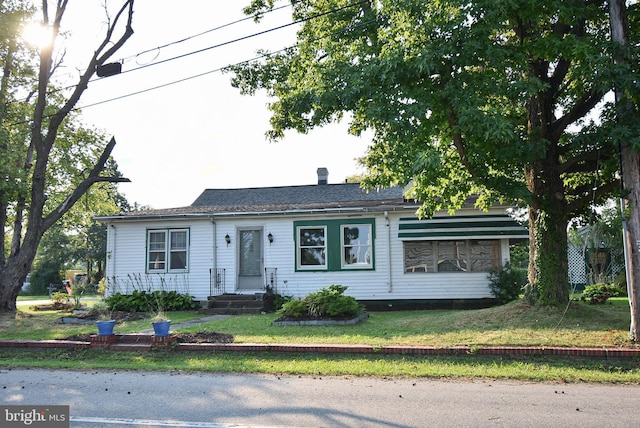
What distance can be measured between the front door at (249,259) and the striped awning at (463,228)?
502 centimetres

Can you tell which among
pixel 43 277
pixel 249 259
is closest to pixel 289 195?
pixel 249 259

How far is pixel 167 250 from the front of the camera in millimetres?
17469

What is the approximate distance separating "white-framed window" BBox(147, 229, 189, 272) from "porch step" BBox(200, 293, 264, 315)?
7.24 ft

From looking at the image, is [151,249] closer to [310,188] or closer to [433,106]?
[310,188]

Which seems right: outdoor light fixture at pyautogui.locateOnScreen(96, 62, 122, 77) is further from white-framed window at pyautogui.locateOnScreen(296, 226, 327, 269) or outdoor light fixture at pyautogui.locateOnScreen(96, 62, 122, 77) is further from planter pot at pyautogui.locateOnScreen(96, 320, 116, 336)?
white-framed window at pyautogui.locateOnScreen(296, 226, 327, 269)

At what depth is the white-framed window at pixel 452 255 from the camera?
51.2ft

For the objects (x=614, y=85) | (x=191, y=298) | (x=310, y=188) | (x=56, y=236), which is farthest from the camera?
(x=56, y=236)

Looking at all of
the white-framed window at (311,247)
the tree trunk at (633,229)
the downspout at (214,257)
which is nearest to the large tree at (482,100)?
the tree trunk at (633,229)

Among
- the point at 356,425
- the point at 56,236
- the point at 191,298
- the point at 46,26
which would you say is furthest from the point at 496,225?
the point at 56,236

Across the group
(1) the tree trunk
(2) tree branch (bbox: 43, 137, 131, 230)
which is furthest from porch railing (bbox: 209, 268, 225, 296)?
(1) the tree trunk

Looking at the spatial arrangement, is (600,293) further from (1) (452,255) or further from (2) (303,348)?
(2) (303,348)

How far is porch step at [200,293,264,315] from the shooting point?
15.2 meters

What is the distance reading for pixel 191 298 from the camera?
55.7 ft

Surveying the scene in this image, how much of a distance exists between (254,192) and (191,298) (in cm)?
830
